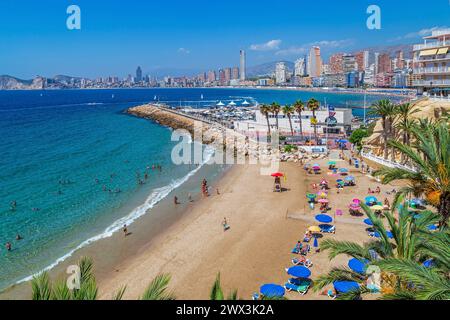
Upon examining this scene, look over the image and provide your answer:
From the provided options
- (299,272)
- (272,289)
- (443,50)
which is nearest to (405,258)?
(272,289)

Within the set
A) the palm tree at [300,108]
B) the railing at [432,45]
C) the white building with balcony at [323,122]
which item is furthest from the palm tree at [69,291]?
the white building with balcony at [323,122]

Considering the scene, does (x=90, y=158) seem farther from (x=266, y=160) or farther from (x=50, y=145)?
(x=266, y=160)

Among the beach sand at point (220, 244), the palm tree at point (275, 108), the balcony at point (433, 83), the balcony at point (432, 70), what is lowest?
the beach sand at point (220, 244)

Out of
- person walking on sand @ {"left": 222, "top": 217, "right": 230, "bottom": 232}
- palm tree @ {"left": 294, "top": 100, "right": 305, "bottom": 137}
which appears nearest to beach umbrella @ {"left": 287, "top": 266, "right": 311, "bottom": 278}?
person walking on sand @ {"left": 222, "top": 217, "right": 230, "bottom": 232}

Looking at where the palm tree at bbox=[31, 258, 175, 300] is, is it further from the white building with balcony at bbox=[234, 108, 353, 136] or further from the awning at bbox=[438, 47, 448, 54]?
the white building with balcony at bbox=[234, 108, 353, 136]

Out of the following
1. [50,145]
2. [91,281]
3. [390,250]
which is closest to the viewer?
[91,281]

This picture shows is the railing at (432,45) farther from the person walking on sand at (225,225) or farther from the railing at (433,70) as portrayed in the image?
the person walking on sand at (225,225)

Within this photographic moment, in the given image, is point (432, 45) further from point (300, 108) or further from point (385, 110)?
point (300, 108)
